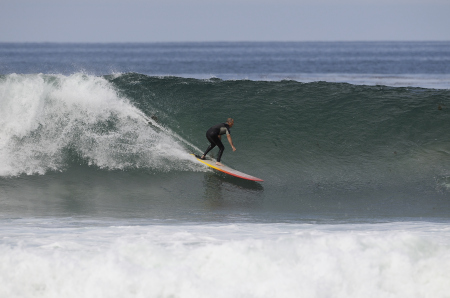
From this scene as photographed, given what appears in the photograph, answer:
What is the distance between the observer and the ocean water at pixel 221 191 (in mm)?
5762

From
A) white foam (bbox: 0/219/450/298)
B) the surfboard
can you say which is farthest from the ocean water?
the surfboard

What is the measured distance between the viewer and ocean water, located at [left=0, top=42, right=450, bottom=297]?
5762 mm

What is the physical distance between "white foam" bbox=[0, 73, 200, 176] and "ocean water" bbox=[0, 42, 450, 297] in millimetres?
45

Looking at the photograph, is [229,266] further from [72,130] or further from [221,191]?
[72,130]

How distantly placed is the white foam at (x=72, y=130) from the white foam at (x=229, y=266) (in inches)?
198

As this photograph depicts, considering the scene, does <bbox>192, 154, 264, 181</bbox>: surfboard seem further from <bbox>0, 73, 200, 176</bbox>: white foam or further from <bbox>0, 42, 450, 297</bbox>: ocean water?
<bbox>0, 73, 200, 176</bbox>: white foam

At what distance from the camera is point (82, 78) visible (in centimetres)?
1491

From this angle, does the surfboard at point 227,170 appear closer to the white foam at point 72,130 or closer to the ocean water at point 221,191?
the ocean water at point 221,191

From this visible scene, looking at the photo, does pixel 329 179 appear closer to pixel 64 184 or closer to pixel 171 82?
pixel 64 184

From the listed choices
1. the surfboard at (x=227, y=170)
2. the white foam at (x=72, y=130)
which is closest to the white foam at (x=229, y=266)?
the surfboard at (x=227, y=170)

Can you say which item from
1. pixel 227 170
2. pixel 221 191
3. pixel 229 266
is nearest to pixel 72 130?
pixel 227 170

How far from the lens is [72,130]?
1284 cm

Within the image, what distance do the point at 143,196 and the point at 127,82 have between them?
8608mm

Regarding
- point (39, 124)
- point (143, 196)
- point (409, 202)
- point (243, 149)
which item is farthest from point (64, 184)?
point (409, 202)
